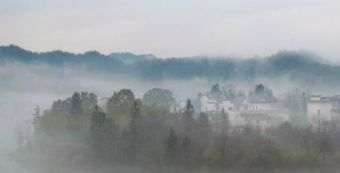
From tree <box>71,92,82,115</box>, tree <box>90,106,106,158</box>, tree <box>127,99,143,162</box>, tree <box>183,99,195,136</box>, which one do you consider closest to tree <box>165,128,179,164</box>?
tree <box>127,99,143,162</box>

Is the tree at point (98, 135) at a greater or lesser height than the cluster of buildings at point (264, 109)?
lesser

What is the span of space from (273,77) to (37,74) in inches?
362

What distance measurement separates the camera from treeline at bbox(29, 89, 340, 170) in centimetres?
1126

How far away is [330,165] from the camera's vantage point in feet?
37.0

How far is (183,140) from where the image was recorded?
11.7 meters

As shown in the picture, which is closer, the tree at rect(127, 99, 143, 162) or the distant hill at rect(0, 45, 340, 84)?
the tree at rect(127, 99, 143, 162)

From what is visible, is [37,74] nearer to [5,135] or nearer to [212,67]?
[212,67]

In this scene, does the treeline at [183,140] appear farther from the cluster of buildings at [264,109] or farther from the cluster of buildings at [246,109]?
the cluster of buildings at [246,109]

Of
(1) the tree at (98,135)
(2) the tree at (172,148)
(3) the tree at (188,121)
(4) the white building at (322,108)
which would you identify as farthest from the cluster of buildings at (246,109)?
(1) the tree at (98,135)

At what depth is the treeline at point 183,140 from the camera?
1126 cm

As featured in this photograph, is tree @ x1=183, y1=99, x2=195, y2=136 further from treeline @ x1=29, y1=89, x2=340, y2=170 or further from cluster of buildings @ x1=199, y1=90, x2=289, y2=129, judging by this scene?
cluster of buildings @ x1=199, y1=90, x2=289, y2=129

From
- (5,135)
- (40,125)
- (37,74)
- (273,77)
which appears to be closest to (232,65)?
(273,77)

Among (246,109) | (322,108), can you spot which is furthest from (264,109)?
(322,108)

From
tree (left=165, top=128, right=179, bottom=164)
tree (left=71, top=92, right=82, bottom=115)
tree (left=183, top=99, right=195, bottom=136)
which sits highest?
tree (left=71, top=92, right=82, bottom=115)
